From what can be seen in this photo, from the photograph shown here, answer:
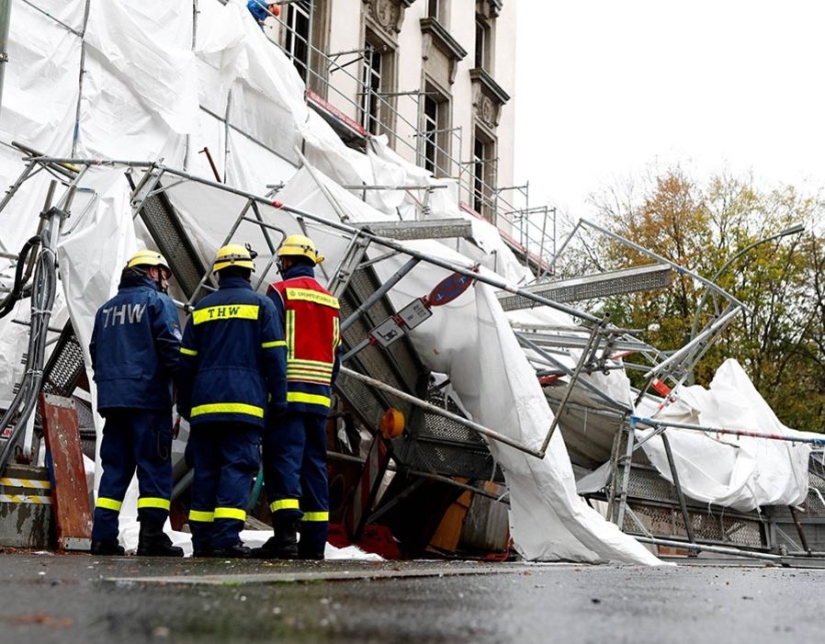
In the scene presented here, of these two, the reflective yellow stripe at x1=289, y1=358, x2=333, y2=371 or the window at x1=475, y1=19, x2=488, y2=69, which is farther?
the window at x1=475, y1=19, x2=488, y2=69

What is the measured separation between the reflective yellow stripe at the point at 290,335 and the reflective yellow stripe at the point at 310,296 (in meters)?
0.10

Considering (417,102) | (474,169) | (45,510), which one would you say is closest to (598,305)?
(474,169)

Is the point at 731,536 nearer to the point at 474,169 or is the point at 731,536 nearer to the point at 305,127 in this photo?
the point at 305,127

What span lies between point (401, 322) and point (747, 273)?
2204 cm

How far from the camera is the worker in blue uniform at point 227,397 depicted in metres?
6.08

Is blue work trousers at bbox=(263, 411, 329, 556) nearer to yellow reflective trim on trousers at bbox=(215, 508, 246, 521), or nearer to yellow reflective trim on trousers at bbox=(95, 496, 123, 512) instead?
yellow reflective trim on trousers at bbox=(215, 508, 246, 521)

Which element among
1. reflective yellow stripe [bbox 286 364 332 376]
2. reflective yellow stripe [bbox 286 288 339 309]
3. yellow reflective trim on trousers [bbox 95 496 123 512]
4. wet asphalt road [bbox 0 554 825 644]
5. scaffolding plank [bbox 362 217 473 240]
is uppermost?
→ scaffolding plank [bbox 362 217 473 240]

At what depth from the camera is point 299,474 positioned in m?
6.55

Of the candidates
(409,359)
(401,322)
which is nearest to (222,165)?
(409,359)

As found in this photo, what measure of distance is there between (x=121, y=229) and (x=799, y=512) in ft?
28.9

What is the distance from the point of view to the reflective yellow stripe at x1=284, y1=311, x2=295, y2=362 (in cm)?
665

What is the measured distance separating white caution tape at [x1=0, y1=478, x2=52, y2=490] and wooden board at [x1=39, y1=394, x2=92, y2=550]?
0.14 feet

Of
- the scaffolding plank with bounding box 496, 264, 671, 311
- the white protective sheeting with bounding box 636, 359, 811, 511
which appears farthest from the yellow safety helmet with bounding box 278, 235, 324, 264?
the white protective sheeting with bounding box 636, 359, 811, 511

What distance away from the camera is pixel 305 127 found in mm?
14062
